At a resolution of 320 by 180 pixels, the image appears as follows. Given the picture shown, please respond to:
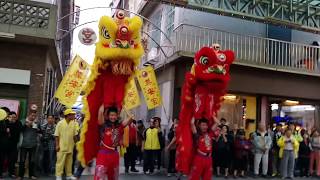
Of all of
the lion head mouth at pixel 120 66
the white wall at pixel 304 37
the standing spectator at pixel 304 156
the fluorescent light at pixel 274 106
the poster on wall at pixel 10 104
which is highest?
the white wall at pixel 304 37

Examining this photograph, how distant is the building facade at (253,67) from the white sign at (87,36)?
11.1 feet

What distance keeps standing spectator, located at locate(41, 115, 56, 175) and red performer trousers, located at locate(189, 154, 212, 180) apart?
212 inches

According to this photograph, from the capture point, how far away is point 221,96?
876 centimetres

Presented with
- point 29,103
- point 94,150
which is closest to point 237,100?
point 29,103

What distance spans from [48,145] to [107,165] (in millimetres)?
5684

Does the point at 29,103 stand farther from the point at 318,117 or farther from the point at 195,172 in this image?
the point at 318,117

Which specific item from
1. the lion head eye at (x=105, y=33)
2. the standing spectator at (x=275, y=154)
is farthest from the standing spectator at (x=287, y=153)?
the lion head eye at (x=105, y=33)

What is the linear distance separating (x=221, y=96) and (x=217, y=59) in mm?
796

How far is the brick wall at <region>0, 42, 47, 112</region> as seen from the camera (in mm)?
14172

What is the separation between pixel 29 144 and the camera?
11.5 metres

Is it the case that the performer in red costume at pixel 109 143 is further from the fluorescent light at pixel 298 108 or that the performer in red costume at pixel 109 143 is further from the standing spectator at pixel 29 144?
the fluorescent light at pixel 298 108

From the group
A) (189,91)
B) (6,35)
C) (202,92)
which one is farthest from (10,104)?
(202,92)

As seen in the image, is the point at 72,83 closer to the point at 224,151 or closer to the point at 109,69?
the point at 109,69

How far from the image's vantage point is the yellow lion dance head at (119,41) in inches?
277
